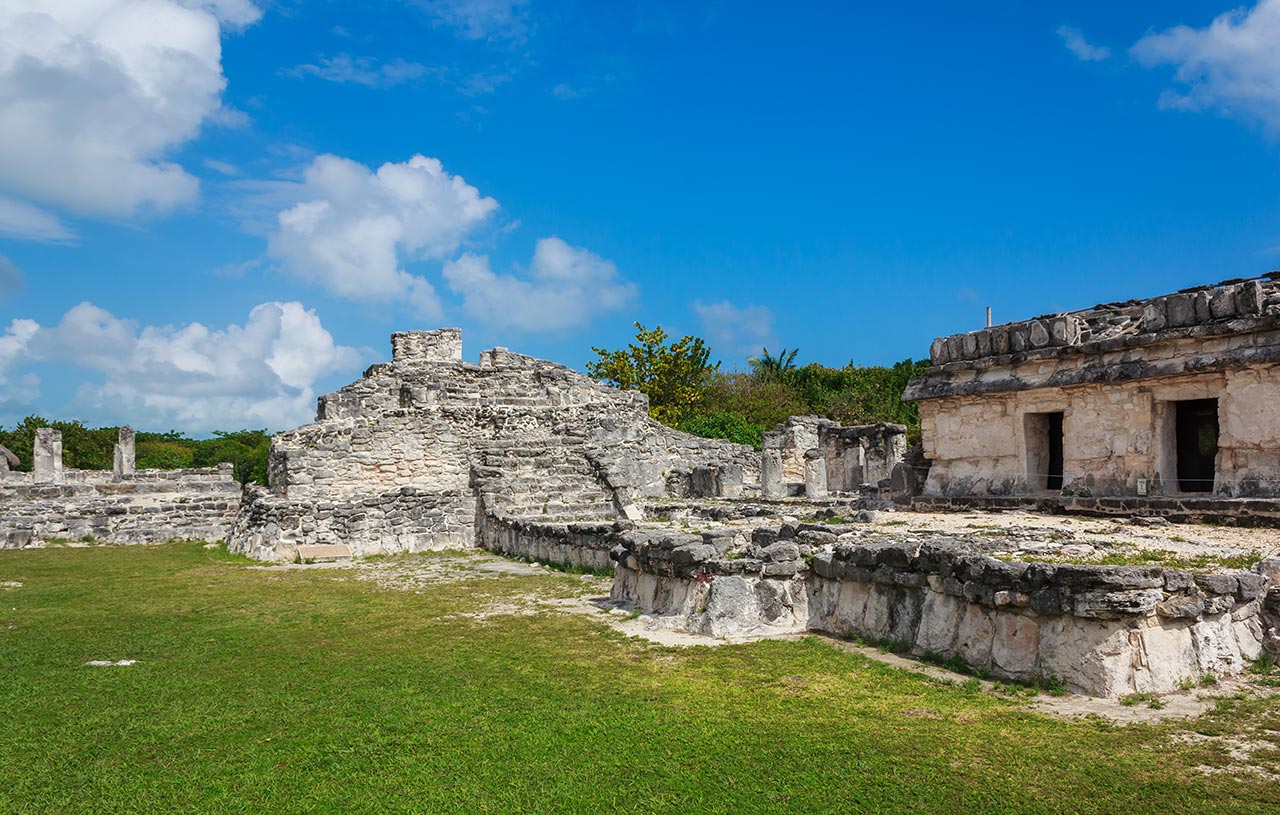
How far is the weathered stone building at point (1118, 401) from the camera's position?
25.6 feet

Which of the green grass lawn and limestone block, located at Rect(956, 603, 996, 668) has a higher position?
limestone block, located at Rect(956, 603, 996, 668)

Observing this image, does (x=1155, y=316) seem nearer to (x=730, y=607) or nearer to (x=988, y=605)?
(x=988, y=605)

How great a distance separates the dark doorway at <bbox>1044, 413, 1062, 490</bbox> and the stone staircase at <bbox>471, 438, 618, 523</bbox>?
6420 mm

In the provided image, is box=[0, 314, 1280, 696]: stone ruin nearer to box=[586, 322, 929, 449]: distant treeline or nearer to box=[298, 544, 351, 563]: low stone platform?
box=[298, 544, 351, 563]: low stone platform

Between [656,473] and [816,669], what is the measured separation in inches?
473

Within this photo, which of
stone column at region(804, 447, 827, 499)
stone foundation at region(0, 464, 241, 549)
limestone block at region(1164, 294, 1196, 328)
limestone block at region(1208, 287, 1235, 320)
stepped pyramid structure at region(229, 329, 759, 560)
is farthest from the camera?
stone column at region(804, 447, 827, 499)

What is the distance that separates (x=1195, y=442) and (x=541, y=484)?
10133 mm

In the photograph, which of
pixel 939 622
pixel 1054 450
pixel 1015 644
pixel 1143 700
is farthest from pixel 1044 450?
pixel 1143 700

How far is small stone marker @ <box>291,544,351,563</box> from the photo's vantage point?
13.6 meters

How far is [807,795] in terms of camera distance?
3818mm

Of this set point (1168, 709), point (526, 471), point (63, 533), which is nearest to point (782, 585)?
point (1168, 709)

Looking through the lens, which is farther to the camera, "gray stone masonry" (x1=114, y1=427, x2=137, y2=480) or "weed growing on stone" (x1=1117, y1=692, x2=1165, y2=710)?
"gray stone masonry" (x1=114, y1=427, x2=137, y2=480)

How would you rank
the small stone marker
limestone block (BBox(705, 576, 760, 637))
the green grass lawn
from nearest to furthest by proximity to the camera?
the green grass lawn
limestone block (BBox(705, 576, 760, 637))
the small stone marker

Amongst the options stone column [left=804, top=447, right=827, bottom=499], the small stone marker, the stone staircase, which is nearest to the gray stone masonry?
the stone staircase
